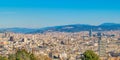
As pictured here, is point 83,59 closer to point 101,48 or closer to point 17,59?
point 17,59

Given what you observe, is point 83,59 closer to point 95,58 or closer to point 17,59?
point 95,58

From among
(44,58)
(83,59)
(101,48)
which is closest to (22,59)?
(83,59)

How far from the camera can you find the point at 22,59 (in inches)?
1357

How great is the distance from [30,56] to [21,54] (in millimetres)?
1308

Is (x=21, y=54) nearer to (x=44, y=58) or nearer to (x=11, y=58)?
(x=11, y=58)

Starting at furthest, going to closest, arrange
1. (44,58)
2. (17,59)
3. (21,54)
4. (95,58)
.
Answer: (44,58) → (21,54) → (17,59) → (95,58)

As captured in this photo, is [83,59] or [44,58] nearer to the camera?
[83,59]

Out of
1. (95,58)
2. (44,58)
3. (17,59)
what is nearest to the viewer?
(95,58)

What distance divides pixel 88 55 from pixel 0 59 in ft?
27.1

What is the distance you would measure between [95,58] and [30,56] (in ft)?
27.6

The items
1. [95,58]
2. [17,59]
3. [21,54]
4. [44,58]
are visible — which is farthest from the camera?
[44,58]

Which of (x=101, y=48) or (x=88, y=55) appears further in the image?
(x=101, y=48)

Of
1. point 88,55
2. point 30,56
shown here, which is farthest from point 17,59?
point 88,55

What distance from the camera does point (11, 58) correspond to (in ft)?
120
